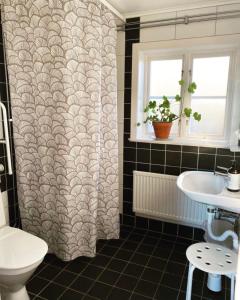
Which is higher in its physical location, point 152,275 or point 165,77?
point 165,77

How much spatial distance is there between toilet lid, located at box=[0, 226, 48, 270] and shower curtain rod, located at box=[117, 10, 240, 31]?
1.98 meters

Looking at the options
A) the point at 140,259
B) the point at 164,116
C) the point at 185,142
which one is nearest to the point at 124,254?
the point at 140,259

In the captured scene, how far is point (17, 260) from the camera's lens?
4.80 feet

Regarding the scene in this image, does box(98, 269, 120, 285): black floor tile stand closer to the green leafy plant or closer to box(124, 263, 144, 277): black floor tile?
box(124, 263, 144, 277): black floor tile

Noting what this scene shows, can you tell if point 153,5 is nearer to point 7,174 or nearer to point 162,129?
point 162,129

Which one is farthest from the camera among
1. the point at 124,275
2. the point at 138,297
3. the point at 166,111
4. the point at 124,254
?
the point at 166,111

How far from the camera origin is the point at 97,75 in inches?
75.4

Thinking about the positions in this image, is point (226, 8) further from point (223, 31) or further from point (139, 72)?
point (139, 72)

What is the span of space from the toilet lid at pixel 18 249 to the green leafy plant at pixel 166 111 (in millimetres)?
1402

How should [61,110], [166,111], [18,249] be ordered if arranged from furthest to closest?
[166,111]
[61,110]
[18,249]

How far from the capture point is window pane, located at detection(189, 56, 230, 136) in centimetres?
220

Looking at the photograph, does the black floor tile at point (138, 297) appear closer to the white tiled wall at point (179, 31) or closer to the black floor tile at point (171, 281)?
the black floor tile at point (171, 281)

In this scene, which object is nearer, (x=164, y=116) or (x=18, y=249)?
(x=18, y=249)

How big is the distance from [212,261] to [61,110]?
1.44 m
